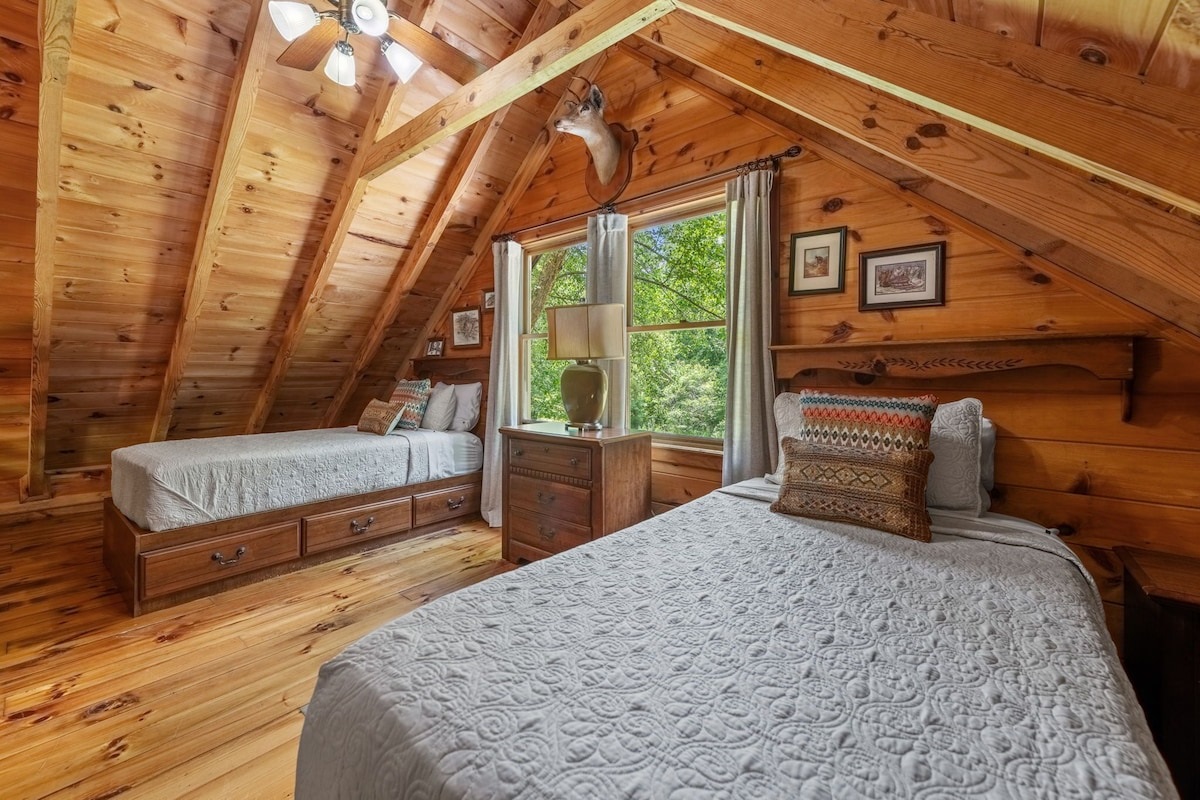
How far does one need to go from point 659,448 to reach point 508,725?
86.3 inches

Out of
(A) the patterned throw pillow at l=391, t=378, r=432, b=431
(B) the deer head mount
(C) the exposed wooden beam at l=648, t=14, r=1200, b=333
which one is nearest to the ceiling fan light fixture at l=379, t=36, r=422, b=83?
(B) the deer head mount

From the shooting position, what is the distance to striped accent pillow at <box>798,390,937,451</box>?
1.54 metres

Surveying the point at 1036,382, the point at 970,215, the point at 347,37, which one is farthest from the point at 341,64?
the point at 1036,382

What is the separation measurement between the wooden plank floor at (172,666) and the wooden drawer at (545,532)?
0.25m

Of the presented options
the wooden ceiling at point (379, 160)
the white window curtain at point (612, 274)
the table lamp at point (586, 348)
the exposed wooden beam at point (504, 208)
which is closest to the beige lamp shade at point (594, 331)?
the table lamp at point (586, 348)

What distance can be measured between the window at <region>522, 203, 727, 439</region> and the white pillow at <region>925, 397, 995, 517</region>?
3.41 ft

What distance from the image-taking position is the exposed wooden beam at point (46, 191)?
1.85 metres

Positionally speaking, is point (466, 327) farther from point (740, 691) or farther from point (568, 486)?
point (740, 691)

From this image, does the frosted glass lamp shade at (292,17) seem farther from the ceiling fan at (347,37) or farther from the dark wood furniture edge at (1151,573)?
the dark wood furniture edge at (1151,573)

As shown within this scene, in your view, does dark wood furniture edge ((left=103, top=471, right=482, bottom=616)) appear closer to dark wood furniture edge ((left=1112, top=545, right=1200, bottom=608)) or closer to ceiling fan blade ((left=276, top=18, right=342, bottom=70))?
ceiling fan blade ((left=276, top=18, right=342, bottom=70))

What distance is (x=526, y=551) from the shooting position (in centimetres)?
270

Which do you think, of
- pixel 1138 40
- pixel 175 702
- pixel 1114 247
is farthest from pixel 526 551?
pixel 1138 40

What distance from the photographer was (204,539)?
2.46 m

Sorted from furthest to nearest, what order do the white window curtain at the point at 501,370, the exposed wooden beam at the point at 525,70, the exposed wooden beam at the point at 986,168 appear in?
the white window curtain at the point at 501,370 < the exposed wooden beam at the point at 525,70 < the exposed wooden beam at the point at 986,168
